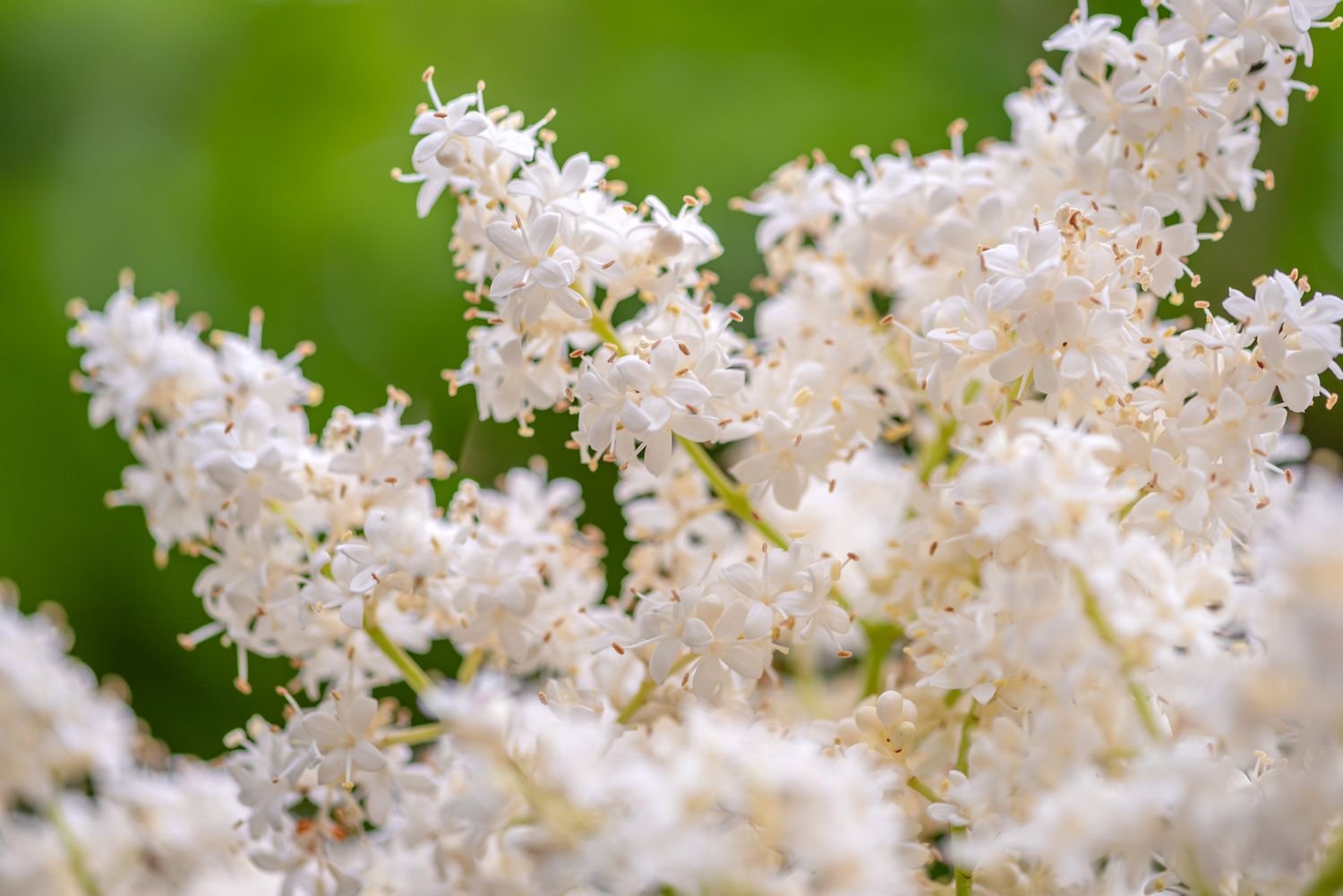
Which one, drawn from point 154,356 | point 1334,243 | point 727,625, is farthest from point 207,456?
point 1334,243

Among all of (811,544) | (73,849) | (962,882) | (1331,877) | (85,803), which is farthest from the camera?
(85,803)

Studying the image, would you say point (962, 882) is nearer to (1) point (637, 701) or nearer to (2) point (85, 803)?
(1) point (637, 701)

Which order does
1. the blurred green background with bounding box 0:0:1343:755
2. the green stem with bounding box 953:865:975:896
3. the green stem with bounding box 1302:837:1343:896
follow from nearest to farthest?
the green stem with bounding box 1302:837:1343:896
the green stem with bounding box 953:865:975:896
the blurred green background with bounding box 0:0:1343:755

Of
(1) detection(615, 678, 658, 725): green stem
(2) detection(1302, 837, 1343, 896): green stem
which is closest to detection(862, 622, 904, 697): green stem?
(1) detection(615, 678, 658, 725): green stem

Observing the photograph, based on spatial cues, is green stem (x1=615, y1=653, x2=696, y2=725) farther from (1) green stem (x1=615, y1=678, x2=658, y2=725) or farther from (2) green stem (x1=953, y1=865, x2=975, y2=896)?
(2) green stem (x1=953, y1=865, x2=975, y2=896)

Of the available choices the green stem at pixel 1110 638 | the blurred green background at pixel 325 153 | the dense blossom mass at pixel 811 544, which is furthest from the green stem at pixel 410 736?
the blurred green background at pixel 325 153

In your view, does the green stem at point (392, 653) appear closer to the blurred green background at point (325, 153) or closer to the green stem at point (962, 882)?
the green stem at point (962, 882)

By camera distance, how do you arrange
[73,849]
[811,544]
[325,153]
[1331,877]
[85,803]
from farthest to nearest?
[325,153], [85,803], [73,849], [811,544], [1331,877]

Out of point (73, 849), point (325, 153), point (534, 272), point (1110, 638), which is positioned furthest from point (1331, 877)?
point (325, 153)
